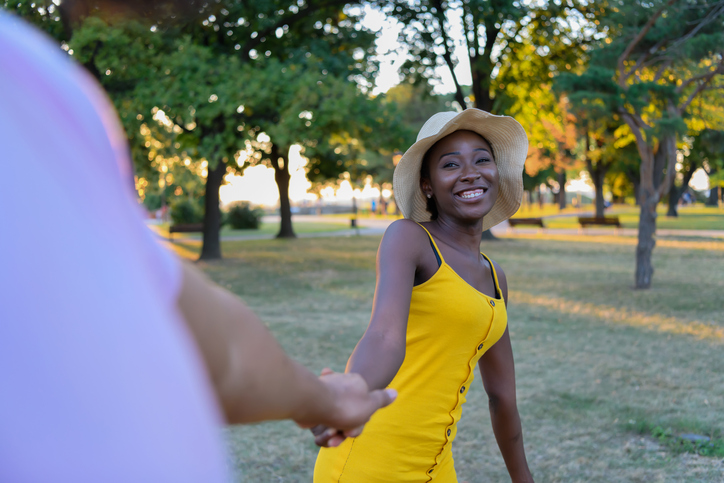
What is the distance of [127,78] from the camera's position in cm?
1542

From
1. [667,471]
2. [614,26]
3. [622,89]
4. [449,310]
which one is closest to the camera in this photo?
[449,310]

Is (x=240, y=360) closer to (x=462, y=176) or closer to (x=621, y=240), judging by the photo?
(x=462, y=176)

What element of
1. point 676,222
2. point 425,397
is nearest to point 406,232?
point 425,397

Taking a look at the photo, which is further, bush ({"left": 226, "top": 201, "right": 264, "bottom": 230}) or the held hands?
bush ({"left": 226, "top": 201, "right": 264, "bottom": 230})

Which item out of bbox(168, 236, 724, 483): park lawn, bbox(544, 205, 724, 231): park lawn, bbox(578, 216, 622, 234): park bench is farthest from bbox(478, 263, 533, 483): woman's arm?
bbox(544, 205, 724, 231): park lawn

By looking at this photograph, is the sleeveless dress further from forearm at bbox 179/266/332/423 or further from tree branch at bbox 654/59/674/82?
tree branch at bbox 654/59/674/82

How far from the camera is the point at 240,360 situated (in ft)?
2.37

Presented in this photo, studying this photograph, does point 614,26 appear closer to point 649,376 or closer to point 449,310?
point 649,376

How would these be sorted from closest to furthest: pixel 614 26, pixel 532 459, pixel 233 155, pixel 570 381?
1. pixel 532 459
2. pixel 570 381
3. pixel 614 26
4. pixel 233 155

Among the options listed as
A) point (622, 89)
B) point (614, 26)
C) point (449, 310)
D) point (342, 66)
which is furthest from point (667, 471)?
point (342, 66)

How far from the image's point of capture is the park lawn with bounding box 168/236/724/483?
16.3 ft

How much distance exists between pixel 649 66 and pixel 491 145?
477 inches

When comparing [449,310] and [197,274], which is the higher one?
[197,274]

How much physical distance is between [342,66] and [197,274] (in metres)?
17.4
